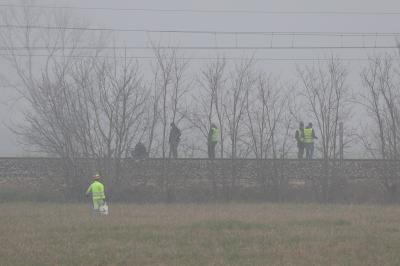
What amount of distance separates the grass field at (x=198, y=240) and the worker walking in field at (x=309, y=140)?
10.8 m

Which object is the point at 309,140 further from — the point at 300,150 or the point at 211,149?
the point at 211,149

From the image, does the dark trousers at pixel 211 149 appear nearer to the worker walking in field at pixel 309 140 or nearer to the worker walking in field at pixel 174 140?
the worker walking in field at pixel 174 140

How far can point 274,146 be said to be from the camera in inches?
1084

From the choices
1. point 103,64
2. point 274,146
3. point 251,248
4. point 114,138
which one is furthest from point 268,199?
point 251,248

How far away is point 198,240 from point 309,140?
16085 mm

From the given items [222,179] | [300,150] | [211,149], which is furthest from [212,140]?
[300,150]

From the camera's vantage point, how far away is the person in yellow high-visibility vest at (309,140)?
2722 centimetres

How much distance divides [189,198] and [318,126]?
7179 mm

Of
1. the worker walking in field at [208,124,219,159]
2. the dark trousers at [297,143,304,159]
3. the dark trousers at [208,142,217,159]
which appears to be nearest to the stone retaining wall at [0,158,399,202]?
the dark trousers at [208,142,217,159]

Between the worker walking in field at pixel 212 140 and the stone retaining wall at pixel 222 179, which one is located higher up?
the worker walking in field at pixel 212 140

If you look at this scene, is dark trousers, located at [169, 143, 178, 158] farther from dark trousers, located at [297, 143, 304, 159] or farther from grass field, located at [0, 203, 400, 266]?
grass field, located at [0, 203, 400, 266]

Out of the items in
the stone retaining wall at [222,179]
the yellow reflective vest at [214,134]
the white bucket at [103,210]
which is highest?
the yellow reflective vest at [214,134]

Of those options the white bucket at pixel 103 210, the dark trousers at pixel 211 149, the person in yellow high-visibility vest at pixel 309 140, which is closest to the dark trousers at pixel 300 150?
the person in yellow high-visibility vest at pixel 309 140

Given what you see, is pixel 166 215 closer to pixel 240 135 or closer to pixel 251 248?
pixel 251 248
